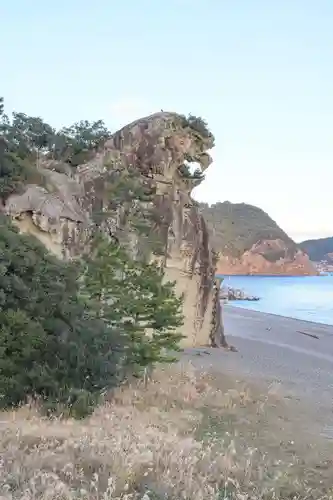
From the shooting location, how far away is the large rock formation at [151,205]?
38.1 ft

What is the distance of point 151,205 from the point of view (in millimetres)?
17141

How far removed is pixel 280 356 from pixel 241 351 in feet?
4.73

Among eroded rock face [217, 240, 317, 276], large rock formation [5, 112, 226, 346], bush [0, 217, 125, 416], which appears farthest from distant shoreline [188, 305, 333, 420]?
eroded rock face [217, 240, 317, 276]

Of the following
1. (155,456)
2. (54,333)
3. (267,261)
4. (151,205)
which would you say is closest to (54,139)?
(151,205)

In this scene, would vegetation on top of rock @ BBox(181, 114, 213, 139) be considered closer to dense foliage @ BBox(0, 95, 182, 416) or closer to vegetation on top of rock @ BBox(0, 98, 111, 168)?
vegetation on top of rock @ BBox(0, 98, 111, 168)

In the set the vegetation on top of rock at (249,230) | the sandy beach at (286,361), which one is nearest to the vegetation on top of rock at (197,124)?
the sandy beach at (286,361)

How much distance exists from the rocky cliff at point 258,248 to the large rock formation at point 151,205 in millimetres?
103253

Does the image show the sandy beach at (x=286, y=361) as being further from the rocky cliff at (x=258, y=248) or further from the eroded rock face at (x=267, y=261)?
the eroded rock face at (x=267, y=261)

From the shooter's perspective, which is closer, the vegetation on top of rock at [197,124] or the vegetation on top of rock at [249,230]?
the vegetation on top of rock at [197,124]

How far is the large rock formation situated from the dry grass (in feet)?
14.6

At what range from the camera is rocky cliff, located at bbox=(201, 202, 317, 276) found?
132 meters

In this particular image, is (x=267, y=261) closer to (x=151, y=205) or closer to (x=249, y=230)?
(x=249, y=230)

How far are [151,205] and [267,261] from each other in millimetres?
126432

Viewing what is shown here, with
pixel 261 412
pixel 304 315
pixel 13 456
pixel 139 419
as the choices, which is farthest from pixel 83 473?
pixel 304 315
